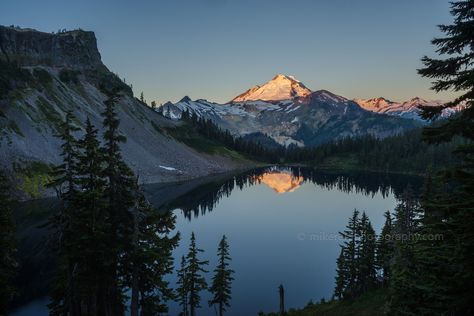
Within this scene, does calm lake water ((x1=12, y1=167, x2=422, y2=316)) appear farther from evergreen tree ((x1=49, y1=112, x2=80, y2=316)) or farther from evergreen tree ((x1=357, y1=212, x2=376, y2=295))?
evergreen tree ((x1=357, y1=212, x2=376, y2=295))

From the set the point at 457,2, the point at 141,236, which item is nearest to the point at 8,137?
the point at 141,236

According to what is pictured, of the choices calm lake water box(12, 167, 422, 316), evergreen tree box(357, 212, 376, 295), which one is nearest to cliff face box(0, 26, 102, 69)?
calm lake water box(12, 167, 422, 316)

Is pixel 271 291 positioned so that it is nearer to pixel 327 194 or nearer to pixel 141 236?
pixel 141 236

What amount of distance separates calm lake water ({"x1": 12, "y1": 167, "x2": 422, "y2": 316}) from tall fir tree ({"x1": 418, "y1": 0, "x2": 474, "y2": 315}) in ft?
61.4

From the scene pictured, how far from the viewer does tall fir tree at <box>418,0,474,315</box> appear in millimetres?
11578

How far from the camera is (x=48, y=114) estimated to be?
133 metres

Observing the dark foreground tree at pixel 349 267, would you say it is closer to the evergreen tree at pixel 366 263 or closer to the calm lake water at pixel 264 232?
the evergreen tree at pixel 366 263

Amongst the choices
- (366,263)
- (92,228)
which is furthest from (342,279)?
(92,228)

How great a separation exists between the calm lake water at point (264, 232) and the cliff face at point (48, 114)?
1879cm

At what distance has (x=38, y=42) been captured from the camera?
192500 millimetres

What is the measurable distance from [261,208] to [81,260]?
8741 cm

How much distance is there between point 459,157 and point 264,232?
65.7m

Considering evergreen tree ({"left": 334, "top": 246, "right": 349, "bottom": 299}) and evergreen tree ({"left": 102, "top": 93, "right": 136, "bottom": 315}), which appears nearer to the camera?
evergreen tree ({"left": 102, "top": 93, "right": 136, "bottom": 315})

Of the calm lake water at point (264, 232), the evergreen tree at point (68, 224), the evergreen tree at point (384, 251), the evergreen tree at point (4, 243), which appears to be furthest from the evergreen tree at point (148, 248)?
the evergreen tree at point (384, 251)
